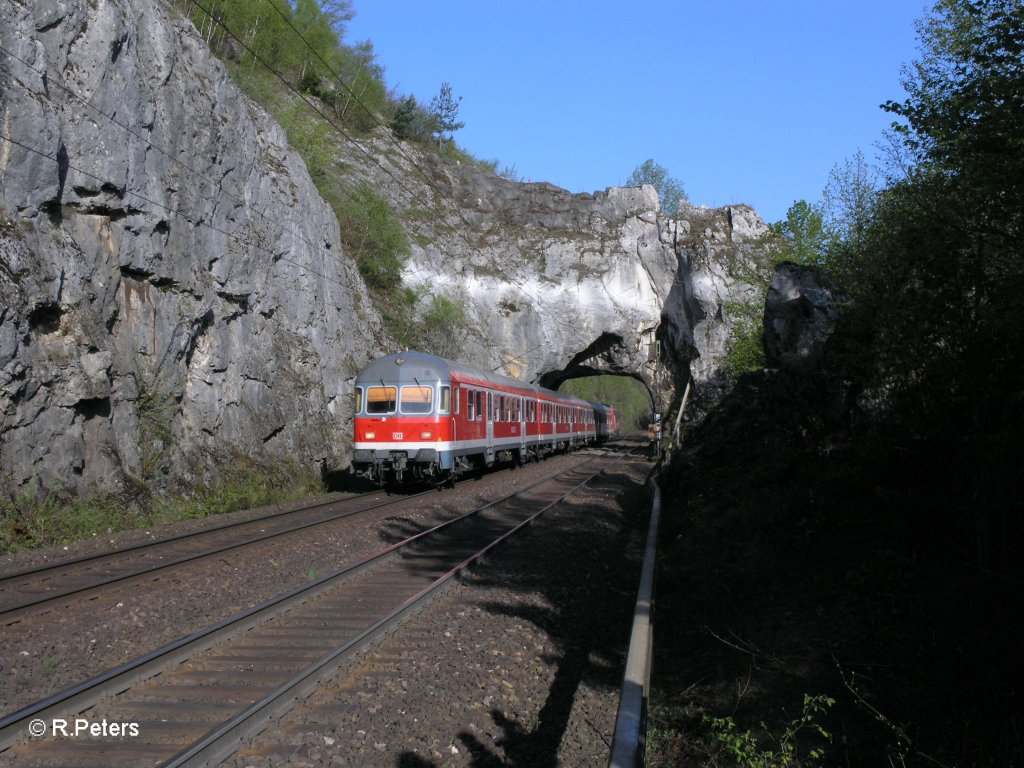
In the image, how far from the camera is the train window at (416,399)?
62.6 ft

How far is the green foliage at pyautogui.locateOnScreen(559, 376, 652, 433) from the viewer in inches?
3585

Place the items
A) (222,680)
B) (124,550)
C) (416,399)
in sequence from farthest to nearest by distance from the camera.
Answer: (416,399) → (124,550) → (222,680)

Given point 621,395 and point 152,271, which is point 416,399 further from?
point 621,395

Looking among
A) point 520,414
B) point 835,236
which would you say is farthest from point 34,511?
point 835,236

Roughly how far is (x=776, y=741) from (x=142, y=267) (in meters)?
17.2

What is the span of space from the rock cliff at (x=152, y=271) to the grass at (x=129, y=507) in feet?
1.52

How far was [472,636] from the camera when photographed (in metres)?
7.16

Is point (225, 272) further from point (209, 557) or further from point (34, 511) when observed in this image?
point (209, 557)

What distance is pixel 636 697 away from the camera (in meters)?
4.64

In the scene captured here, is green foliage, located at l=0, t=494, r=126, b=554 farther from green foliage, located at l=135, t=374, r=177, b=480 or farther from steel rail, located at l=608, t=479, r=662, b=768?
steel rail, located at l=608, t=479, r=662, b=768

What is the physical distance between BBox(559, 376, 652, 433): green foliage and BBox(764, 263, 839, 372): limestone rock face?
71.7 m

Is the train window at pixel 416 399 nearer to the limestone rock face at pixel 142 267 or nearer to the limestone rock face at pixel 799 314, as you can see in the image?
the limestone rock face at pixel 142 267

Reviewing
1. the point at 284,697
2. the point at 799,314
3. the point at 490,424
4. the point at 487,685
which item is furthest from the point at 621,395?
the point at 284,697

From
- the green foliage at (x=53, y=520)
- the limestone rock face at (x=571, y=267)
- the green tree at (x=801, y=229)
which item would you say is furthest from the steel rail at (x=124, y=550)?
the limestone rock face at (x=571, y=267)
